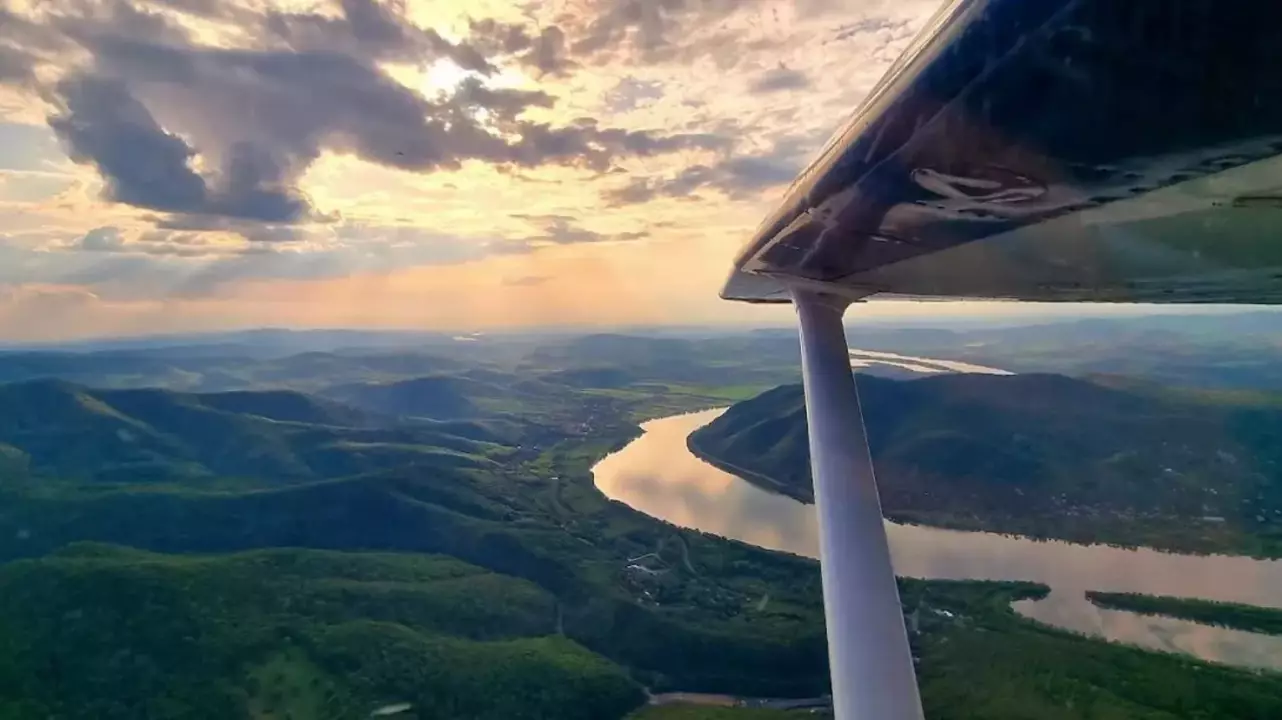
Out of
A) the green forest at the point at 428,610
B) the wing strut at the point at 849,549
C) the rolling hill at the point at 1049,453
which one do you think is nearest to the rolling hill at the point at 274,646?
the green forest at the point at 428,610

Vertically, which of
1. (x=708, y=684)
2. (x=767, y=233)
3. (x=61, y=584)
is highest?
(x=767, y=233)

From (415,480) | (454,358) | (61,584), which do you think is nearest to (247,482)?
(415,480)

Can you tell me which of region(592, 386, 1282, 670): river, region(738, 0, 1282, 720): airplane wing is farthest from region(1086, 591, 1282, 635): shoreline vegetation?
region(738, 0, 1282, 720): airplane wing

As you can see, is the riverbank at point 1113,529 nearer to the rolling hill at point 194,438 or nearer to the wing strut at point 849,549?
the wing strut at point 849,549

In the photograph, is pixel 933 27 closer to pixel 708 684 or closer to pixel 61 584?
pixel 708 684

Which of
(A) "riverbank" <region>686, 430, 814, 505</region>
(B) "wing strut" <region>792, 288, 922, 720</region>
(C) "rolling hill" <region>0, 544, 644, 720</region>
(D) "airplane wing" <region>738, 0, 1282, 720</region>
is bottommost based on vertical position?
(C) "rolling hill" <region>0, 544, 644, 720</region>

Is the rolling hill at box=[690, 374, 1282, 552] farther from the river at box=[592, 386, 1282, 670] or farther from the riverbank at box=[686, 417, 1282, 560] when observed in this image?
the river at box=[592, 386, 1282, 670]

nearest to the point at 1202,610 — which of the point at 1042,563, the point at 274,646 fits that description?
the point at 1042,563

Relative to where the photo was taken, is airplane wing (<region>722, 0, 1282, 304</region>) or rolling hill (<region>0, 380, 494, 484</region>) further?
rolling hill (<region>0, 380, 494, 484</region>)
